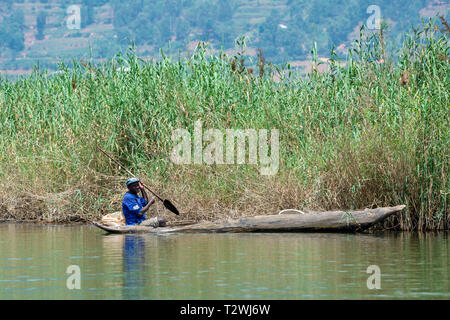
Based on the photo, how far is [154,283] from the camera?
9578mm

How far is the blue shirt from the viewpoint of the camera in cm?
1451

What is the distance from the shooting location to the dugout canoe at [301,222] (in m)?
13.4

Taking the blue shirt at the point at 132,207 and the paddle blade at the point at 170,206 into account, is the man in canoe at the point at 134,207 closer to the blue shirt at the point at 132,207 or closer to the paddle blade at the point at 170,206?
the blue shirt at the point at 132,207

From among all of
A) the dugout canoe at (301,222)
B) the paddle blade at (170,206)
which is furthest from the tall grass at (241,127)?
the paddle blade at (170,206)

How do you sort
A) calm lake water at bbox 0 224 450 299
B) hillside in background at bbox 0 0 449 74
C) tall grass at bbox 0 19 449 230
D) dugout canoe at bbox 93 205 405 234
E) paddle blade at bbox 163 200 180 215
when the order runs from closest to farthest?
calm lake water at bbox 0 224 450 299, dugout canoe at bbox 93 205 405 234, tall grass at bbox 0 19 449 230, paddle blade at bbox 163 200 180 215, hillside in background at bbox 0 0 449 74

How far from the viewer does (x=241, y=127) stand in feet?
52.8

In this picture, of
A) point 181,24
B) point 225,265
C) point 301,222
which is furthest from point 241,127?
point 181,24

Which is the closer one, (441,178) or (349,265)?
(349,265)

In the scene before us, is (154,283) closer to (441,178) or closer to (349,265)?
(349,265)

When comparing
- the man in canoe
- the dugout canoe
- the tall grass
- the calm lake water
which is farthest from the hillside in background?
the calm lake water

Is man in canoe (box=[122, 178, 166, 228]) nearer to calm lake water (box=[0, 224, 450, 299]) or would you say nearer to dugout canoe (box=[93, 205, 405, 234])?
dugout canoe (box=[93, 205, 405, 234])

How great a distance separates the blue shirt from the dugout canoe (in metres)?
0.59
